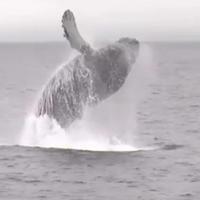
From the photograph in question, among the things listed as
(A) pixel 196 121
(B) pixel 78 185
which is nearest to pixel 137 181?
(B) pixel 78 185

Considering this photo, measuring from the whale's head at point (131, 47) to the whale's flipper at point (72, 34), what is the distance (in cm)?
109

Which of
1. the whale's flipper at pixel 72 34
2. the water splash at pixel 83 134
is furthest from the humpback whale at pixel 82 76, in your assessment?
the water splash at pixel 83 134

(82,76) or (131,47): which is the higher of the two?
(131,47)

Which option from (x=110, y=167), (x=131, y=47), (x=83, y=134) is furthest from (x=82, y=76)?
(x=83, y=134)

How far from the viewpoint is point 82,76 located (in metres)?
20.8

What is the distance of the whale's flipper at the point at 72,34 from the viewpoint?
20.4 metres

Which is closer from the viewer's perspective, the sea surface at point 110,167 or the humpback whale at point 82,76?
the sea surface at point 110,167

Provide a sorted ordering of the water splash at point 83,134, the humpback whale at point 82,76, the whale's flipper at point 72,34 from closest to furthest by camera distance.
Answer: the whale's flipper at point 72,34 < the humpback whale at point 82,76 < the water splash at point 83,134

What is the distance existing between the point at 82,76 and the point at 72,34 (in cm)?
122

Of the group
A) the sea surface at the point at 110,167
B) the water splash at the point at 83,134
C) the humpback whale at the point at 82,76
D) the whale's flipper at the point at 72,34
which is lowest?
the sea surface at the point at 110,167

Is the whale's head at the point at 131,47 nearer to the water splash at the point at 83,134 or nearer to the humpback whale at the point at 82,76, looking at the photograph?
the humpback whale at the point at 82,76

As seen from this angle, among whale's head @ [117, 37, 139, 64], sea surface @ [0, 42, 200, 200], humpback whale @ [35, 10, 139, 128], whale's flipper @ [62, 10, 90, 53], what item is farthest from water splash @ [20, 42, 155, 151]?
whale's flipper @ [62, 10, 90, 53]

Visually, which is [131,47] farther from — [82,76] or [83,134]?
[83,134]

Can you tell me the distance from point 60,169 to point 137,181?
2.27 metres
